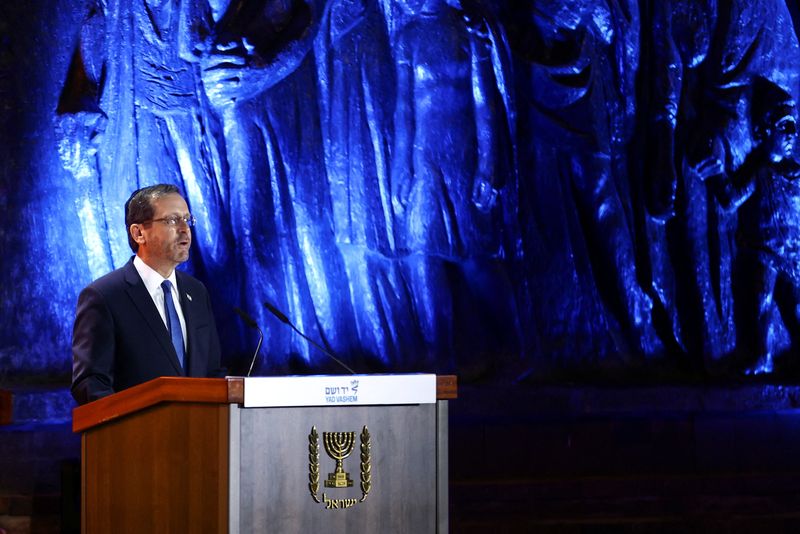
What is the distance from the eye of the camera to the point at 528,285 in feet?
18.5

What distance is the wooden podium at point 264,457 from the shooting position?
226 centimetres

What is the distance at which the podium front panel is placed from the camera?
228 cm

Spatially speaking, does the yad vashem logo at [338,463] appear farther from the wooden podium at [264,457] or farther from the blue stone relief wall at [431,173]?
the blue stone relief wall at [431,173]

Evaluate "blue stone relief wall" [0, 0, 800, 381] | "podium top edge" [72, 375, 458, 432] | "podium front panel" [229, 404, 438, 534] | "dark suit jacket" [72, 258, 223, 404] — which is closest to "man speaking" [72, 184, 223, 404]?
"dark suit jacket" [72, 258, 223, 404]

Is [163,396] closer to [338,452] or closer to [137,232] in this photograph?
[338,452]

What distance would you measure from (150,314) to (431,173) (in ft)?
8.95

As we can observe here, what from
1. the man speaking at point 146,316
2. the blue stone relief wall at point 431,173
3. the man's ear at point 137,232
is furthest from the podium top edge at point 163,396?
the blue stone relief wall at point 431,173

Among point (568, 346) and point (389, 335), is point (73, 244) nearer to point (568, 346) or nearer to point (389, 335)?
point (389, 335)

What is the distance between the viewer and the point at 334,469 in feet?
7.75

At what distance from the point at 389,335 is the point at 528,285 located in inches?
29.9

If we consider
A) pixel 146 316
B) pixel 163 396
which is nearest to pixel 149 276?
pixel 146 316

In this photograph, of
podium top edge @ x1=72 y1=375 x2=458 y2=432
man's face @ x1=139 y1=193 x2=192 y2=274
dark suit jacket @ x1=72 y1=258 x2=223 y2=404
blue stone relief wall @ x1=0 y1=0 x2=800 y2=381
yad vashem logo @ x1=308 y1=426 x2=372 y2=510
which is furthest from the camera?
blue stone relief wall @ x1=0 y1=0 x2=800 y2=381

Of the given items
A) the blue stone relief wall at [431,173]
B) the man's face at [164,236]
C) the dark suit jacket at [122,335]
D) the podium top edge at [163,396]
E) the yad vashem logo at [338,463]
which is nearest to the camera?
the podium top edge at [163,396]

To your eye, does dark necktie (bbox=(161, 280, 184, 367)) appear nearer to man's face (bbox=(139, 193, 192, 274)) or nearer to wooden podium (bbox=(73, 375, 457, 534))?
man's face (bbox=(139, 193, 192, 274))
